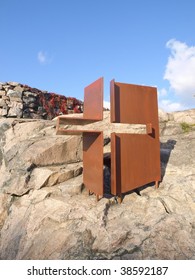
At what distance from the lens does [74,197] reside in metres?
3.77

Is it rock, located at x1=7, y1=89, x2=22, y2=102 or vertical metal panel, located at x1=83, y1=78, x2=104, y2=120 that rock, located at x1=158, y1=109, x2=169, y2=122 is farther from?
rock, located at x1=7, y1=89, x2=22, y2=102

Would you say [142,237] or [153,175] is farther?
[153,175]

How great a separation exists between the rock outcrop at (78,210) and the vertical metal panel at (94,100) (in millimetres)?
1209

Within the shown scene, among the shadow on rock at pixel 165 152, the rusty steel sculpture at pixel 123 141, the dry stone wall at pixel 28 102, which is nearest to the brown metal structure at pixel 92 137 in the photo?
the rusty steel sculpture at pixel 123 141

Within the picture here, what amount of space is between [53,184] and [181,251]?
7.94ft

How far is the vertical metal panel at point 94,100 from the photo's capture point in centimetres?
358

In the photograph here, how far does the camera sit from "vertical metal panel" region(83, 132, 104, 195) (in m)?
3.54

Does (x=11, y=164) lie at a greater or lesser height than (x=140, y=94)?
lesser

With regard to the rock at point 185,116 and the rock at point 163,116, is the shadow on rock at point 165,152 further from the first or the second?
the rock at point 185,116

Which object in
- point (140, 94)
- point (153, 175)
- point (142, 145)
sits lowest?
point (153, 175)

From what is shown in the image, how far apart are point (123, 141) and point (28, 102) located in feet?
22.9

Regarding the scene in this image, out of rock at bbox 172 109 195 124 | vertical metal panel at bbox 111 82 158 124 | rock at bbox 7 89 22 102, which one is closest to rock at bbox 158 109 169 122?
rock at bbox 172 109 195 124
